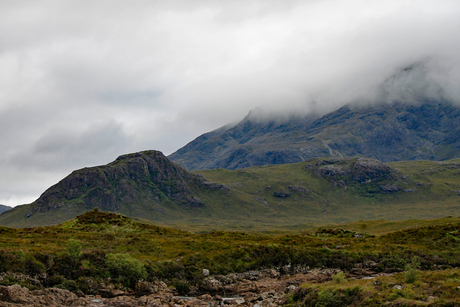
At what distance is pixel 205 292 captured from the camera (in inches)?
2409

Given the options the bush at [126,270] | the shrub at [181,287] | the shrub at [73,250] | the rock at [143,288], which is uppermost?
the shrub at [73,250]

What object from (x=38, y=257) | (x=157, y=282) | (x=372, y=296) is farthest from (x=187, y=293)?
(x=372, y=296)

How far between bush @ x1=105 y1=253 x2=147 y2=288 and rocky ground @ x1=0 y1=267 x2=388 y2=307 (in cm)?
150

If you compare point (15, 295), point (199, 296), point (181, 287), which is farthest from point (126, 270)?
point (15, 295)

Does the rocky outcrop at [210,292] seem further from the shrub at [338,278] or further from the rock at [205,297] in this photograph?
the shrub at [338,278]

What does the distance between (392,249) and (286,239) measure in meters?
25.2

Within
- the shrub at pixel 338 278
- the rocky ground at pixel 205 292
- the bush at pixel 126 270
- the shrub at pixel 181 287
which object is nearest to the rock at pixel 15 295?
the rocky ground at pixel 205 292

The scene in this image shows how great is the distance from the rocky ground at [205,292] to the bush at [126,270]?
1496 mm

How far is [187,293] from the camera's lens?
59.7 m

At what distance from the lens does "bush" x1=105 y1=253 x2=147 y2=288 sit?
5975cm

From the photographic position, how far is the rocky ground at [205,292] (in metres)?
48.7

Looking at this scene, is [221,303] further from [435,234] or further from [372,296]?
[435,234]

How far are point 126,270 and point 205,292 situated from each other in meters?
13.6

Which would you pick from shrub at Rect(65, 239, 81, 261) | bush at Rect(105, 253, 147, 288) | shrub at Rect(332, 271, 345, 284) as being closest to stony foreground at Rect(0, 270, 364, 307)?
bush at Rect(105, 253, 147, 288)
